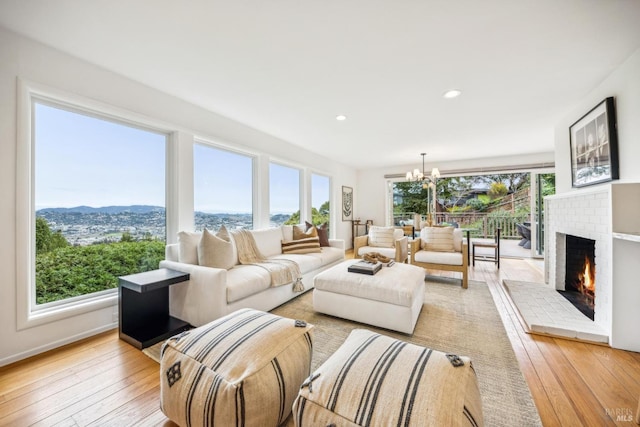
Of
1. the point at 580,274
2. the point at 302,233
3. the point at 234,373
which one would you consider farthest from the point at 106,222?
the point at 580,274

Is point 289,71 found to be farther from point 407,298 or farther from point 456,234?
point 456,234

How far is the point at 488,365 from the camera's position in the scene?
5.88ft

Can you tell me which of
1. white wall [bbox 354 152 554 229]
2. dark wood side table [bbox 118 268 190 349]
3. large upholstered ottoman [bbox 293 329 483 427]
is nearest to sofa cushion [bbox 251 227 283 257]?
dark wood side table [bbox 118 268 190 349]

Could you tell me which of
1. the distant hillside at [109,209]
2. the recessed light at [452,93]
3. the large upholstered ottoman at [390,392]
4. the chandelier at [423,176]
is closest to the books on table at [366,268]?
the large upholstered ottoman at [390,392]

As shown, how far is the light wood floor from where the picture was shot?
1.36 metres

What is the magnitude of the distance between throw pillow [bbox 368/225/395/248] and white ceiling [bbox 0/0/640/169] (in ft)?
6.72

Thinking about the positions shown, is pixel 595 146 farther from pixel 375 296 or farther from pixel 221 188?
pixel 221 188

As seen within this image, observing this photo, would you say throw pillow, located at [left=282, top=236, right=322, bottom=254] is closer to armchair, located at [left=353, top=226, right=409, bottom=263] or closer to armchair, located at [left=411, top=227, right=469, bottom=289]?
armchair, located at [left=353, top=226, right=409, bottom=263]

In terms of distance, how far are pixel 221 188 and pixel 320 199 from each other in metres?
2.78

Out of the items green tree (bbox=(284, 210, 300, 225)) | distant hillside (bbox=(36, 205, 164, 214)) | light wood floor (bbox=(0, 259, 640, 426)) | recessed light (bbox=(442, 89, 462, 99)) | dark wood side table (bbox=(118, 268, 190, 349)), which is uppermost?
recessed light (bbox=(442, 89, 462, 99))

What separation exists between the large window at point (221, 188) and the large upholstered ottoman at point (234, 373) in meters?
2.27

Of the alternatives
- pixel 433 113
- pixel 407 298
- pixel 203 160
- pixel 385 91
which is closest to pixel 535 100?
pixel 433 113

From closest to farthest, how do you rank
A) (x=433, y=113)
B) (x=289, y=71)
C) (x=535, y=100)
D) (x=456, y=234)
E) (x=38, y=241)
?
(x=38, y=241), (x=289, y=71), (x=535, y=100), (x=433, y=113), (x=456, y=234)

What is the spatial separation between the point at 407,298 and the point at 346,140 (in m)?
3.18
